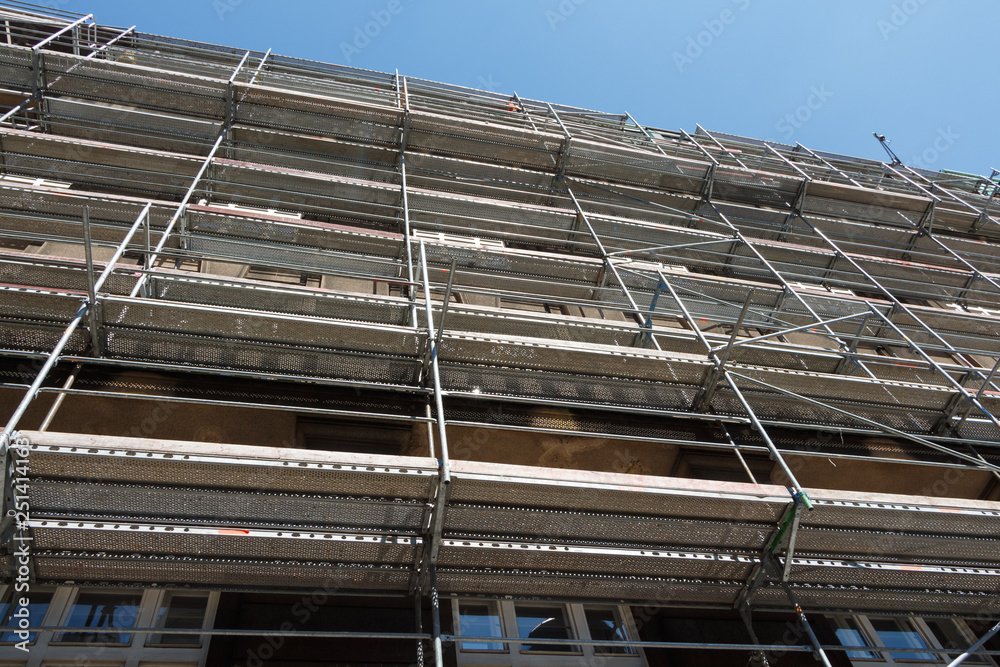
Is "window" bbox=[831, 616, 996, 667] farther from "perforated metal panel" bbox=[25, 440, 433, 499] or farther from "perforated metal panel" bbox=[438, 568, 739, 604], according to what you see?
"perforated metal panel" bbox=[25, 440, 433, 499]

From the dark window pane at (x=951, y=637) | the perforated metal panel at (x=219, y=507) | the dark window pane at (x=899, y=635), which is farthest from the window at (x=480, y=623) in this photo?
the dark window pane at (x=951, y=637)

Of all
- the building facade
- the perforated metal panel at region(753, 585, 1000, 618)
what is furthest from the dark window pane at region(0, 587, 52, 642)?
the perforated metal panel at region(753, 585, 1000, 618)

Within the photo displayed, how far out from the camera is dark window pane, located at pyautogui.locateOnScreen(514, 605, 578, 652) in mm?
6293

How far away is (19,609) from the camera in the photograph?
5.54 m

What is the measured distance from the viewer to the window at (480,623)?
619 cm

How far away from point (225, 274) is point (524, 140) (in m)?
6.33

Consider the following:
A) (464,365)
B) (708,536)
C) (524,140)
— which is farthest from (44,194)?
(708,536)

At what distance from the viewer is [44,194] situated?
839 cm

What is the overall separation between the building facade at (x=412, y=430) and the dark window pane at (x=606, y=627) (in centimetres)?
4

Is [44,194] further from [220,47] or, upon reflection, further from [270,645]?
[220,47]

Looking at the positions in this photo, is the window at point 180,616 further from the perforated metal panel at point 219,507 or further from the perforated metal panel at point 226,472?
the perforated metal panel at point 226,472

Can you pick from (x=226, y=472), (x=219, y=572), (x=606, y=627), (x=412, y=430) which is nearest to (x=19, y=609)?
(x=219, y=572)

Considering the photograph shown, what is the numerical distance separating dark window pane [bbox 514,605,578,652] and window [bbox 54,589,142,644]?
A: 11.5ft

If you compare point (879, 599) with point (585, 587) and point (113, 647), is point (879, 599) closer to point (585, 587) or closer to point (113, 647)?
point (585, 587)
